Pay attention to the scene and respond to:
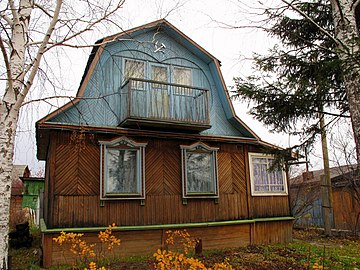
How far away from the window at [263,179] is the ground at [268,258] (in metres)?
1.82

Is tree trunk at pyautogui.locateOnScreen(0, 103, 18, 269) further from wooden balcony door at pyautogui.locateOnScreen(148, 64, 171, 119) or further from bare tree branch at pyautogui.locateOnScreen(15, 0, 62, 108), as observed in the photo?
wooden balcony door at pyautogui.locateOnScreen(148, 64, 171, 119)

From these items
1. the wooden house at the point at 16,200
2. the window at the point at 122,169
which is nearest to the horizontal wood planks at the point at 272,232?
the window at the point at 122,169

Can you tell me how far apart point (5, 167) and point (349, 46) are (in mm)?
5913

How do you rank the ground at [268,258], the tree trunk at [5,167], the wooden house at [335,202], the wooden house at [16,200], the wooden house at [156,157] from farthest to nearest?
the wooden house at [16,200]
the wooden house at [335,202]
the wooden house at [156,157]
the ground at [268,258]
the tree trunk at [5,167]

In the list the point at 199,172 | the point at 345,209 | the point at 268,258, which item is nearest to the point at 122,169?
the point at 199,172

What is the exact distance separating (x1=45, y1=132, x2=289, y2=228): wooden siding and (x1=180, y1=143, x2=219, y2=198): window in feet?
0.65

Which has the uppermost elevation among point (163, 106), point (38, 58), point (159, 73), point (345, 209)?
point (159, 73)

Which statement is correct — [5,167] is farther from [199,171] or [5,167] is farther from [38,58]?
[199,171]

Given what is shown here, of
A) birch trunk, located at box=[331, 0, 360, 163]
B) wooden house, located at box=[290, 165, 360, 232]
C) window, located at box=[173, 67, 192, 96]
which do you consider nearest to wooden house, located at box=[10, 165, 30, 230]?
window, located at box=[173, 67, 192, 96]

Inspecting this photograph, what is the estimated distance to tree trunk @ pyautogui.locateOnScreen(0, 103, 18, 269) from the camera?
4.61 m

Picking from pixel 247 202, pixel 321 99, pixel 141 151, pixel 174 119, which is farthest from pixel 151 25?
pixel 247 202

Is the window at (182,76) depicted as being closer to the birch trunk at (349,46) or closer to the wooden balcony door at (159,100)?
the wooden balcony door at (159,100)

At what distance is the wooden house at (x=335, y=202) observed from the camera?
45.6 feet

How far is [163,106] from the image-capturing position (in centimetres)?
989
